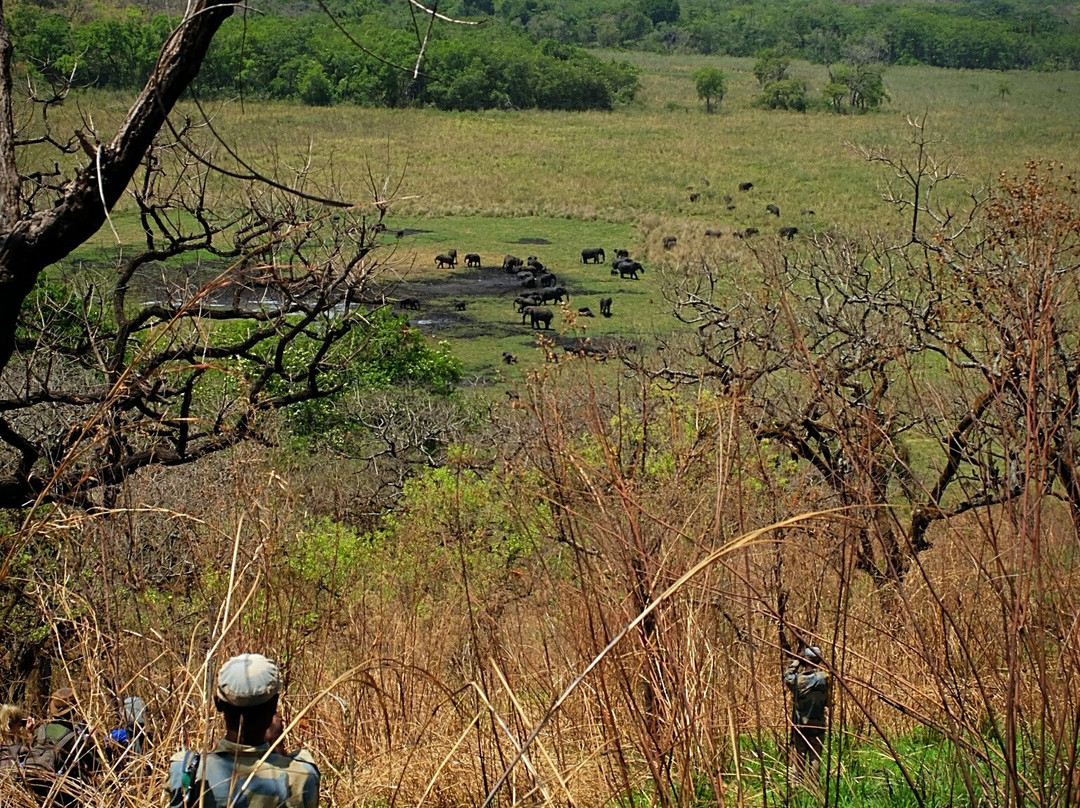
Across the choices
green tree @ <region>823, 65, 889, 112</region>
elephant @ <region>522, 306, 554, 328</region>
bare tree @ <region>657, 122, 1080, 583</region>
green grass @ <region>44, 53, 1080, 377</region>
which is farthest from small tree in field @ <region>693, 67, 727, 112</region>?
bare tree @ <region>657, 122, 1080, 583</region>

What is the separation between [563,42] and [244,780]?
15093 centimetres

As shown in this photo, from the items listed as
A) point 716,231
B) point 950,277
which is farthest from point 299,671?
point 716,231

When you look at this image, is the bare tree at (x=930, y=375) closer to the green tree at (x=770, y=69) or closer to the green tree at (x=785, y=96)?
the green tree at (x=785, y=96)

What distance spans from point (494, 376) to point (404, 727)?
25.2m

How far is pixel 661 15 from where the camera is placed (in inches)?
6836

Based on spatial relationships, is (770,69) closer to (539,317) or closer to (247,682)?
(539,317)

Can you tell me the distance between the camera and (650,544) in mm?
2604

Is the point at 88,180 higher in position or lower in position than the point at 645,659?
higher

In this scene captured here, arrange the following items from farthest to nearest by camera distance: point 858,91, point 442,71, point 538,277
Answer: point 858,91 < point 442,71 < point 538,277

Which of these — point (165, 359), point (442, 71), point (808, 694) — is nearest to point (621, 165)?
point (442, 71)

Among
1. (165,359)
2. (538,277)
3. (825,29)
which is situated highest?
(825,29)

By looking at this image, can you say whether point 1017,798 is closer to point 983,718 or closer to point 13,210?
point 983,718

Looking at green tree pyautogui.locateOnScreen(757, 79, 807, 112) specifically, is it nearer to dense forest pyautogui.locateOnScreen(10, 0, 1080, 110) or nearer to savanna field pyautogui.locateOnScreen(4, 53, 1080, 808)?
dense forest pyautogui.locateOnScreen(10, 0, 1080, 110)

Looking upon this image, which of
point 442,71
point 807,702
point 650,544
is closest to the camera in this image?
point 650,544
